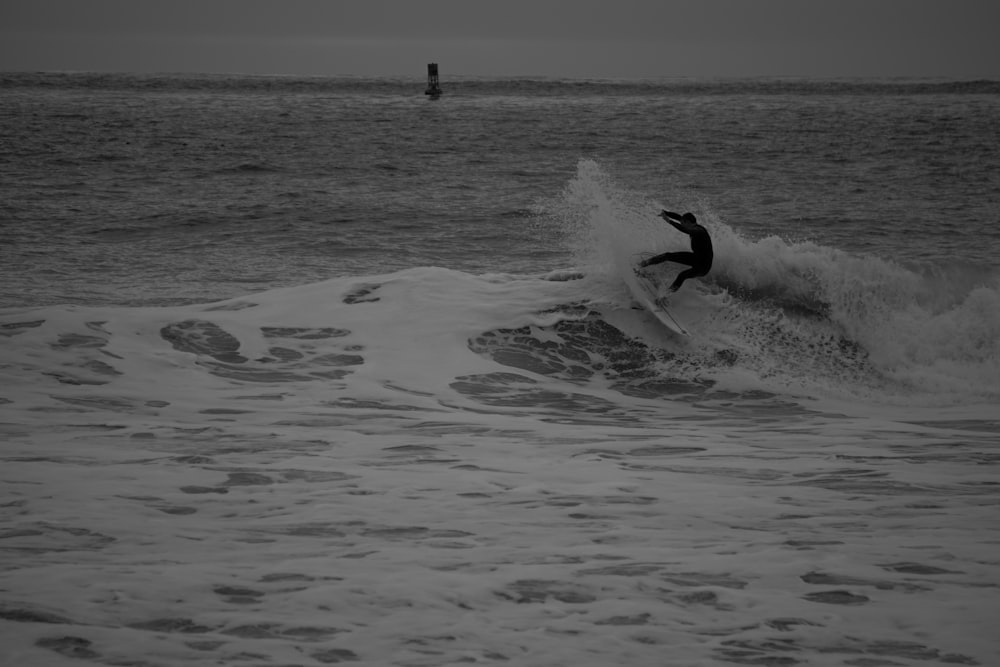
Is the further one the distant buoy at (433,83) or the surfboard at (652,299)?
the distant buoy at (433,83)

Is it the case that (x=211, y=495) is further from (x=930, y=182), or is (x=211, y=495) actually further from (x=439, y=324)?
(x=930, y=182)

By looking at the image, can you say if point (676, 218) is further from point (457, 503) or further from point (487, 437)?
point (457, 503)

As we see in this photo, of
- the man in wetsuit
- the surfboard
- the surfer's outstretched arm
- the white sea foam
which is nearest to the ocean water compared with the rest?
the white sea foam

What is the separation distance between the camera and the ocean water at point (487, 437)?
4.77 m

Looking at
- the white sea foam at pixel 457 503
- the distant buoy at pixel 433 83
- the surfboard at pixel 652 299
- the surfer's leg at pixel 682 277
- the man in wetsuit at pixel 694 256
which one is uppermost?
the distant buoy at pixel 433 83

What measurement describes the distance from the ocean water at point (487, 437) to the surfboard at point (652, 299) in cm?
14

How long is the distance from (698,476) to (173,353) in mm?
6003

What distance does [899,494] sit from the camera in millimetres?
6945

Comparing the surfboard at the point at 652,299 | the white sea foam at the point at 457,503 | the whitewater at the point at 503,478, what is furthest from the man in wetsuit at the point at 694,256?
the white sea foam at the point at 457,503

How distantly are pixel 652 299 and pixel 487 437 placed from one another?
215 inches

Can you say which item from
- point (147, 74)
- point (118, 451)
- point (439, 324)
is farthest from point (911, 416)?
point (147, 74)

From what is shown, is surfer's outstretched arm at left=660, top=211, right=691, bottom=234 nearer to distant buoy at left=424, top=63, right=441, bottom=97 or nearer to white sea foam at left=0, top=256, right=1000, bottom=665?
white sea foam at left=0, top=256, right=1000, bottom=665

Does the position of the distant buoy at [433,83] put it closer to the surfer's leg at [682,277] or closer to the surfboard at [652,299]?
the surfboard at [652,299]

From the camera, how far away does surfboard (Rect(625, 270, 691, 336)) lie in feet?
42.6
